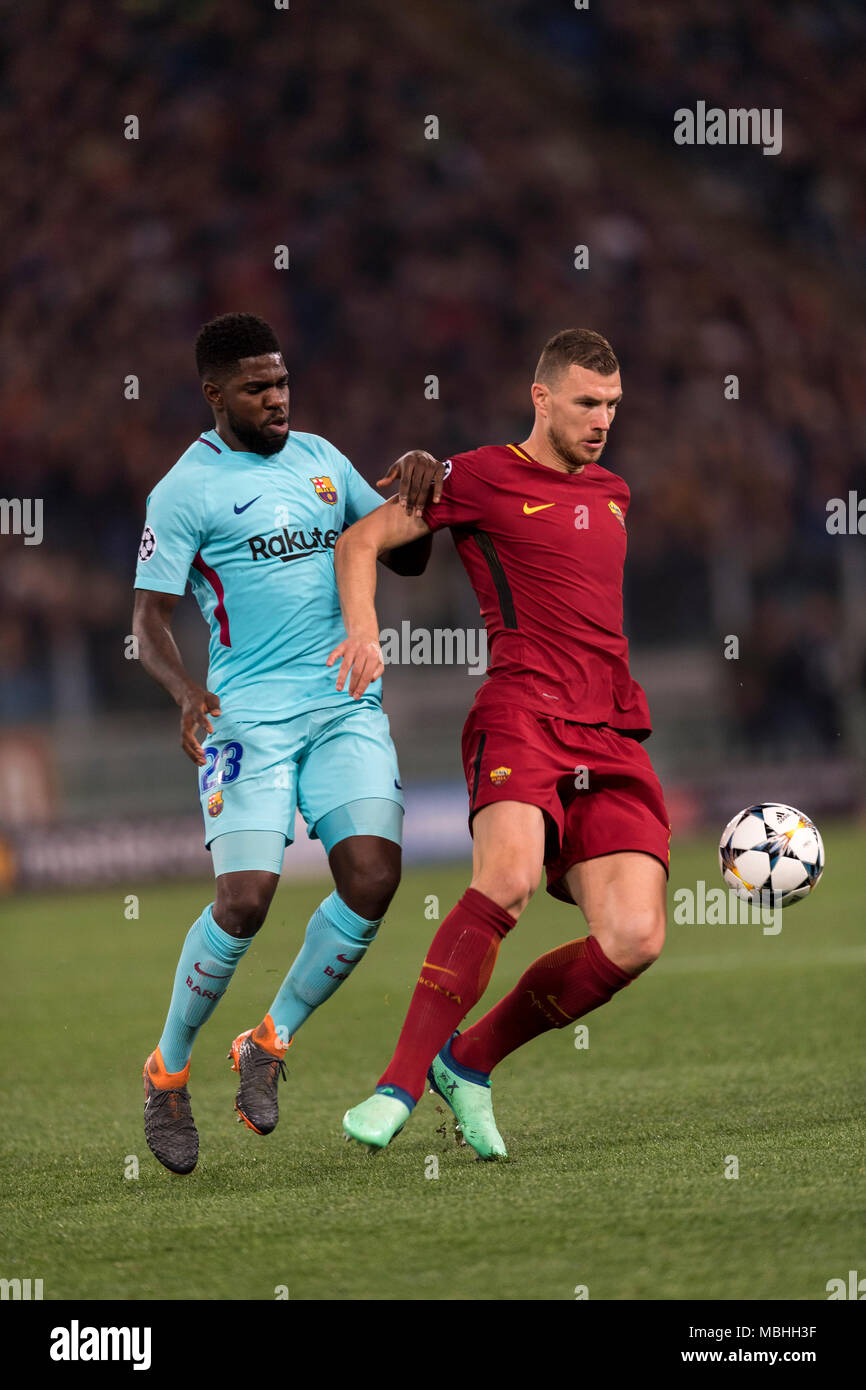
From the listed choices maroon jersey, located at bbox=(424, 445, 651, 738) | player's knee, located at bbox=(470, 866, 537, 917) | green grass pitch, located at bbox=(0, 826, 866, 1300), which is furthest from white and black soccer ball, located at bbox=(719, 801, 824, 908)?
player's knee, located at bbox=(470, 866, 537, 917)

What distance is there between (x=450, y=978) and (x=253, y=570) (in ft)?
4.25

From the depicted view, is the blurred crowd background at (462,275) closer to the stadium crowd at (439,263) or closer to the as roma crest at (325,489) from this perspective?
the stadium crowd at (439,263)

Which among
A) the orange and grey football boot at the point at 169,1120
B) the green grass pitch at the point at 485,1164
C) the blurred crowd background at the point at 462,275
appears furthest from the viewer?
the blurred crowd background at the point at 462,275

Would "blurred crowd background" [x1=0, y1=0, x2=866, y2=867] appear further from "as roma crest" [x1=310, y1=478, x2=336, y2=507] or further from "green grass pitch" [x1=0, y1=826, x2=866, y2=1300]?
"as roma crest" [x1=310, y1=478, x2=336, y2=507]

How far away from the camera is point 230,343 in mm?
4883

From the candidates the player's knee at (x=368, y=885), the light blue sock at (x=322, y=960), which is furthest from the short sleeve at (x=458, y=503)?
the light blue sock at (x=322, y=960)

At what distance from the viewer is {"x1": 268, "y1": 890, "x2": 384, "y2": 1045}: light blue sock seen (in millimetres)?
4801

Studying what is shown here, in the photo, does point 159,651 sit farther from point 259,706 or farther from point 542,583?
point 542,583

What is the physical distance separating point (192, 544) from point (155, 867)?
10.7 metres

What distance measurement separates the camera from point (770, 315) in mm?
22656

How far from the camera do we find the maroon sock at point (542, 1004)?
4.59 m

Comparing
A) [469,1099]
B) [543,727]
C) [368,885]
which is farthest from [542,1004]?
[543,727]

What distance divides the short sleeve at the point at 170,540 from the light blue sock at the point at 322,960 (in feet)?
3.19
